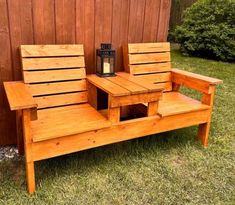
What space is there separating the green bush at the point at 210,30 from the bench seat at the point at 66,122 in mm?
5213

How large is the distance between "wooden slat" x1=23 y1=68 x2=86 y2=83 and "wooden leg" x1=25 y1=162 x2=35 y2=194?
2.24 ft

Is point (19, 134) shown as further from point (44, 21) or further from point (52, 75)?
point (44, 21)

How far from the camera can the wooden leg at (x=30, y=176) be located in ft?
6.15

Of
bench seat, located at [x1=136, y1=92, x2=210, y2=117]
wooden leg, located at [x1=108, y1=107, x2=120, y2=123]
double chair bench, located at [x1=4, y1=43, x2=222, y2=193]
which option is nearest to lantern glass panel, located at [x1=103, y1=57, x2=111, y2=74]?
double chair bench, located at [x1=4, y1=43, x2=222, y2=193]

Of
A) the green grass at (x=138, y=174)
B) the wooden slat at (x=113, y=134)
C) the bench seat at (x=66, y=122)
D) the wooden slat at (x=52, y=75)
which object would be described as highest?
the wooden slat at (x=52, y=75)

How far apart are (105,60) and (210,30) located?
5083 millimetres

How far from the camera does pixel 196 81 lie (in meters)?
2.61

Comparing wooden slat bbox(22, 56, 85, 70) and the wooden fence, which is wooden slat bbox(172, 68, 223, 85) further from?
wooden slat bbox(22, 56, 85, 70)

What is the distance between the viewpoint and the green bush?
6.61m

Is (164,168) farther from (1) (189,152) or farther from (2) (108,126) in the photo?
(2) (108,126)

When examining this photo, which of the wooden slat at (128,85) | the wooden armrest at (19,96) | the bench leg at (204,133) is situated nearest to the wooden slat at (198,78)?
the bench leg at (204,133)

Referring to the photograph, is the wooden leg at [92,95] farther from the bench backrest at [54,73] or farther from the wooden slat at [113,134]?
the wooden slat at [113,134]

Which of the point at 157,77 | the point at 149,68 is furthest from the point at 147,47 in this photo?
the point at 157,77

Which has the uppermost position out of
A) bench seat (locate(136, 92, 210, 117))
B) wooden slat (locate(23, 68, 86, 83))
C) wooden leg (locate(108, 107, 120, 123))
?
wooden slat (locate(23, 68, 86, 83))
